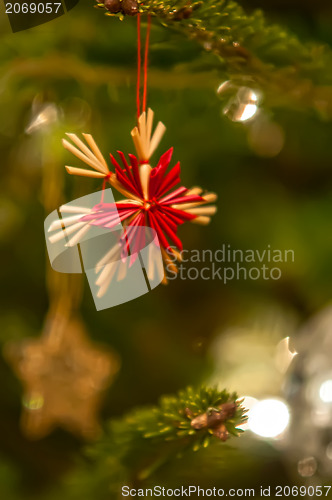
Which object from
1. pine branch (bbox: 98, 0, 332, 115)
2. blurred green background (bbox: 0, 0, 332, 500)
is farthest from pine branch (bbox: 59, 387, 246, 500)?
pine branch (bbox: 98, 0, 332, 115)

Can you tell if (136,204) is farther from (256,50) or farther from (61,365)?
(61,365)

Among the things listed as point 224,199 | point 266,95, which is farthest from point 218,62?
point 224,199

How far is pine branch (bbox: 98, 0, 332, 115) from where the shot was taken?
293 mm

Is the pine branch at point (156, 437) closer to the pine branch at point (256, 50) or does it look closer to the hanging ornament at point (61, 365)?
the hanging ornament at point (61, 365)

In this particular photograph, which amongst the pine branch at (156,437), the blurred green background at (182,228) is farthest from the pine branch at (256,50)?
the pine branch at (156,437)

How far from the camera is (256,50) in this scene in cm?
36

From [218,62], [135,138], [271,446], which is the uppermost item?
[218,62]

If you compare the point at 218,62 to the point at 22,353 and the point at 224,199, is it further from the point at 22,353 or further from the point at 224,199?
the point at 22,353

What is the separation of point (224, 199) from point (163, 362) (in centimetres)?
22

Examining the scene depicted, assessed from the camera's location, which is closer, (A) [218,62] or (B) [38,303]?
(A) [218,62]

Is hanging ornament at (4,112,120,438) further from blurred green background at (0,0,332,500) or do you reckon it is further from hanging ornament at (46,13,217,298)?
hanging ornament at (46,13,217,298)

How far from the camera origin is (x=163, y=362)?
61cm

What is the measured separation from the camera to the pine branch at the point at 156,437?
296 mm

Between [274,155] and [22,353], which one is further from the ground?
[274,155]
